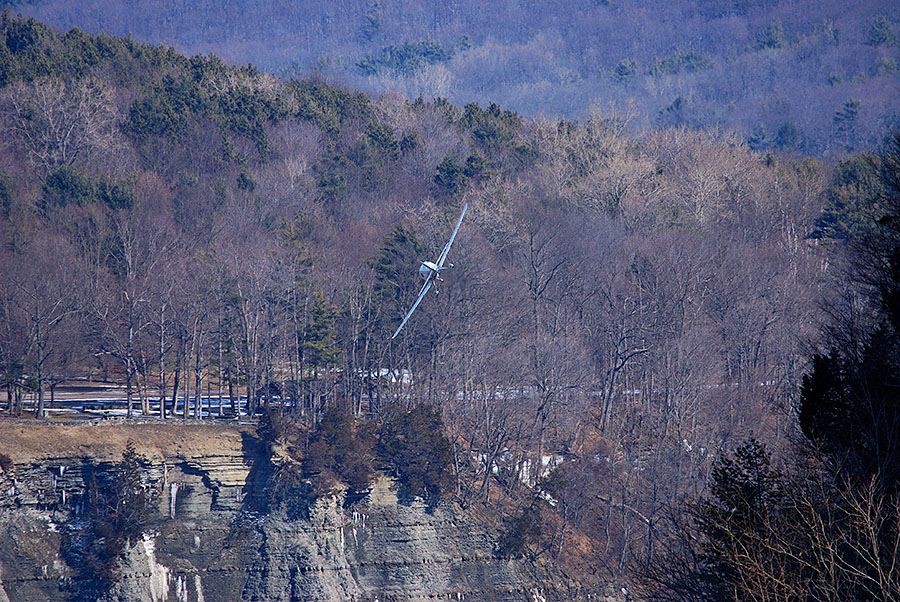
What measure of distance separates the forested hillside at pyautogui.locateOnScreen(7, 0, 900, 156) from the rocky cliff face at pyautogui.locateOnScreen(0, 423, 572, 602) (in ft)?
325

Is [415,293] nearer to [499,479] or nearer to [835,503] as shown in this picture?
[499,479]

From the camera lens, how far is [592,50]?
593 ft

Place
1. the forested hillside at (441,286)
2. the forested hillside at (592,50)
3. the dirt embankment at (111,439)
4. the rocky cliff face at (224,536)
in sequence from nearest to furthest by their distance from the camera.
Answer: the rocky cliff face at (224,536)
the dirt embankment at (111,439)
the forested hillside at (441,286)
the forested hillside at (592,50)

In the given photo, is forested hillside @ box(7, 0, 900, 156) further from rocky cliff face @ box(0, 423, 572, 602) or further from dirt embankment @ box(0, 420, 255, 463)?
dirt embankment @ box(0, 420, 255, 463)

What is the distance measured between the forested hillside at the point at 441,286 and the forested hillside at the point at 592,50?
57229 millimetres

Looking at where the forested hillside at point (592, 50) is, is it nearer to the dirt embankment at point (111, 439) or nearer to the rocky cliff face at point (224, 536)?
the rocky cliff face at point (224, 536)

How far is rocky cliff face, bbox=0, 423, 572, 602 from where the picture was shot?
44.4 m

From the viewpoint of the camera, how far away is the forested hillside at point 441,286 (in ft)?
171

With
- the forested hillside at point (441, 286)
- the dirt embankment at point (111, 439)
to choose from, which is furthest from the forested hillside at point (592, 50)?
the dirt embankment at point (111, 439)

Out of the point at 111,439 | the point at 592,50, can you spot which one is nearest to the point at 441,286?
the point at 111,439

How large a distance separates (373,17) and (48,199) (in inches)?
5142

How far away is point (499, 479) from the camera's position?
176 feet

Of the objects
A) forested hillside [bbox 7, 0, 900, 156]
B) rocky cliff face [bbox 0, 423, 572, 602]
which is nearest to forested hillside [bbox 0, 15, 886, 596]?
rocky cliff face [bbox 0, 423, 572, 602]

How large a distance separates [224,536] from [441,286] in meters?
18.9
